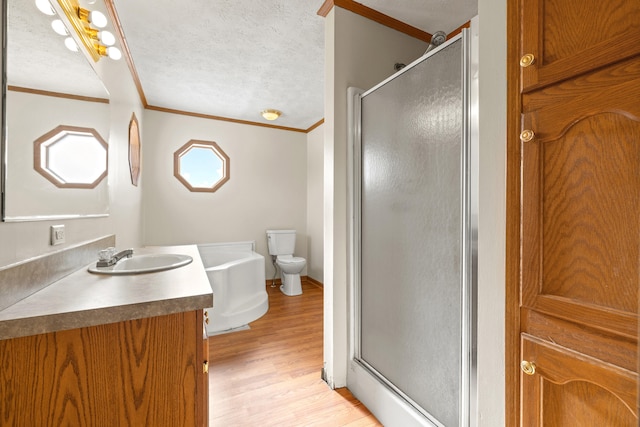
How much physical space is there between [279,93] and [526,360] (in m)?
3.13

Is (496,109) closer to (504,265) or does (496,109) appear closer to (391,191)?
(504,265)

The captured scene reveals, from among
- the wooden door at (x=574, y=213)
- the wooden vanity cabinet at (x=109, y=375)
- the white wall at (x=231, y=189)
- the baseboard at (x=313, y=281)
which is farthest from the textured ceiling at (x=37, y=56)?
the baseboard at (x=313, y=281)

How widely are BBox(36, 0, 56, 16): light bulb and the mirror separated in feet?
0.06

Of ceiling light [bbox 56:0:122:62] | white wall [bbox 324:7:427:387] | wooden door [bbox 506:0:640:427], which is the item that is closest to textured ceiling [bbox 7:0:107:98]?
ceiling light [bbox 56:0:122:62]

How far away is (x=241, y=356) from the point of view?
2143 mm

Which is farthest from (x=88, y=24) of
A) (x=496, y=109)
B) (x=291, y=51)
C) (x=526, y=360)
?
(x=526, y=360)

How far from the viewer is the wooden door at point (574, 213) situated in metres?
0.62

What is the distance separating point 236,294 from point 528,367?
262 cm

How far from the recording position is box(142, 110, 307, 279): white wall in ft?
11.6

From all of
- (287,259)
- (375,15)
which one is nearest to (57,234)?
(375,15)

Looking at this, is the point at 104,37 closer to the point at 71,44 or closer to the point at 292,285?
the point at 71,44

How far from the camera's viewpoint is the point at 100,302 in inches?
30.5

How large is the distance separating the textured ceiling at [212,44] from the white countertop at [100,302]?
2.30ft

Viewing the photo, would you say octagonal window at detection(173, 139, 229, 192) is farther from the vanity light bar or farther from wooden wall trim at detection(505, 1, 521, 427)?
wooden wall trim at detection(505, 1, 521, 427)
